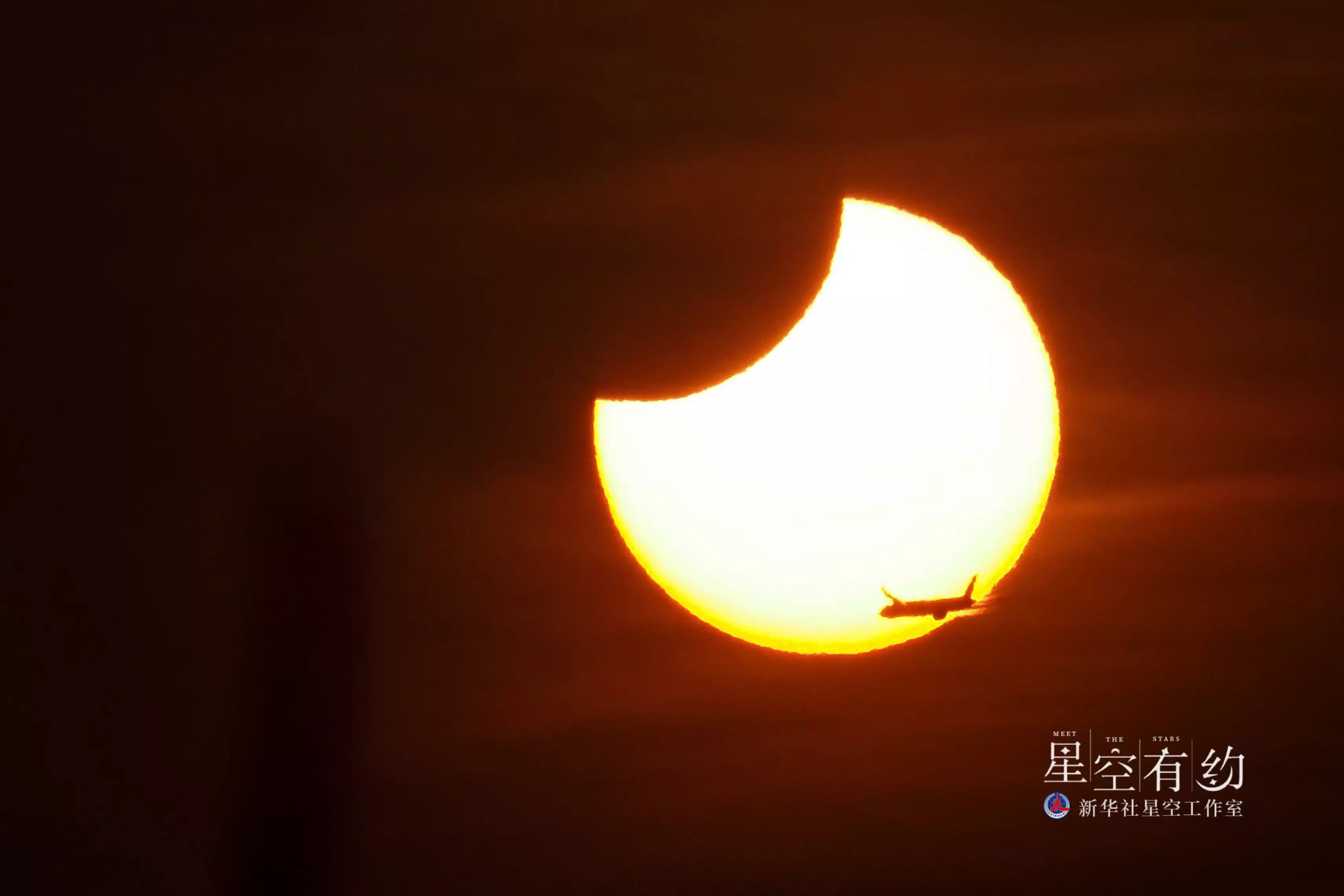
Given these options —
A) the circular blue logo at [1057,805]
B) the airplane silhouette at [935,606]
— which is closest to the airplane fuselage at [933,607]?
the airplane silhouette at [935,606]

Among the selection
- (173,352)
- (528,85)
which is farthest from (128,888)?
(528,85)

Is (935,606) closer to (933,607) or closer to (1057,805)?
(933,607)

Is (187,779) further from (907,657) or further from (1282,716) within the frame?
(1282,716)

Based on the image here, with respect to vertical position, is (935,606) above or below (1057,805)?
above

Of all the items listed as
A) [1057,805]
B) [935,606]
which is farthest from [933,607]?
[1057,805]

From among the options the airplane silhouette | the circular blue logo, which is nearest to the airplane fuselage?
the airplane silhouette
